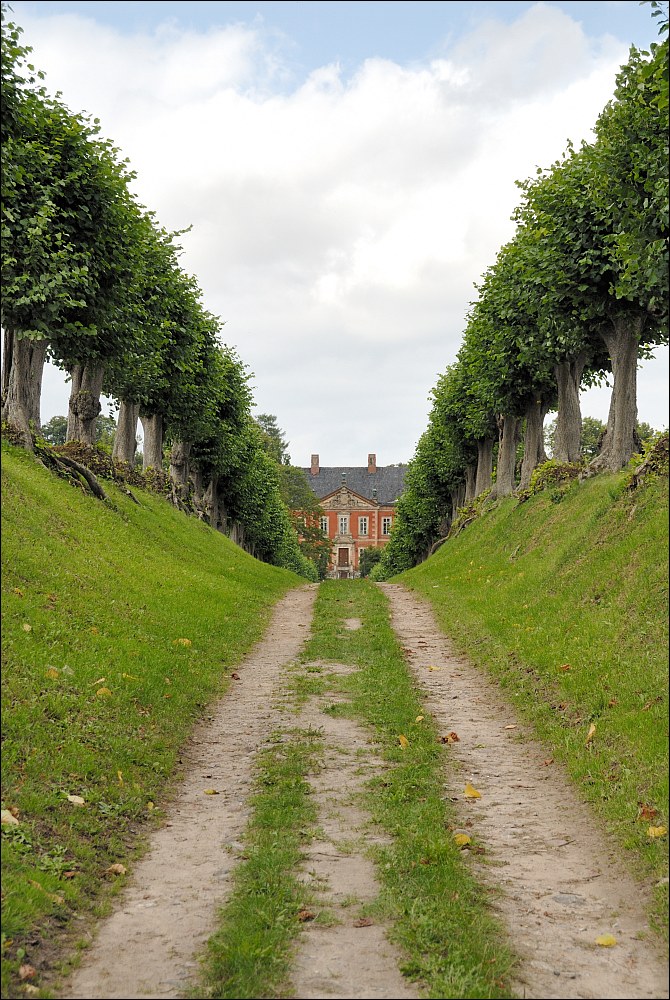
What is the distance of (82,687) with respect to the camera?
9898 mm

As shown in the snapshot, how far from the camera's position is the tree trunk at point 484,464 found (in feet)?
142

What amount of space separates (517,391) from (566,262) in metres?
10.6

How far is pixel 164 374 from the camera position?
32.3 m

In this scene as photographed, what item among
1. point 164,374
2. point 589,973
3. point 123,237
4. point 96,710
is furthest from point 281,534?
point 589,973

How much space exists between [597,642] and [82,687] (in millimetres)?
7356

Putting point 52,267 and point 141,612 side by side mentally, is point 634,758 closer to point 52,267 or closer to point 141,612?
point 141,612

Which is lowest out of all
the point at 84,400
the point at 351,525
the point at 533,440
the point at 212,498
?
the point at 351,525

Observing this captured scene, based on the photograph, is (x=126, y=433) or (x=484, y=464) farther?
(x=484, y=464)

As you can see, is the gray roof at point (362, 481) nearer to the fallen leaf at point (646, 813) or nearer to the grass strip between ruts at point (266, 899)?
the grass strip between ruts at point (266, 899)

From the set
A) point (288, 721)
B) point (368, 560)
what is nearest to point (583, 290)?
point (288, 721)

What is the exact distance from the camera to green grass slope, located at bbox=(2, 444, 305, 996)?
21.1 ft

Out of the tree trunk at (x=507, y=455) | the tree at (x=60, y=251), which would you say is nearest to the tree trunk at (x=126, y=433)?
the tree at (x=60, y=251)

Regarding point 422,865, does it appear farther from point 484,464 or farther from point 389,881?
point 484,464

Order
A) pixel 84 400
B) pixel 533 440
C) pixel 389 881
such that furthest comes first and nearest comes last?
pixel 533 440 → pixel 84 400 → pixel 389 881
